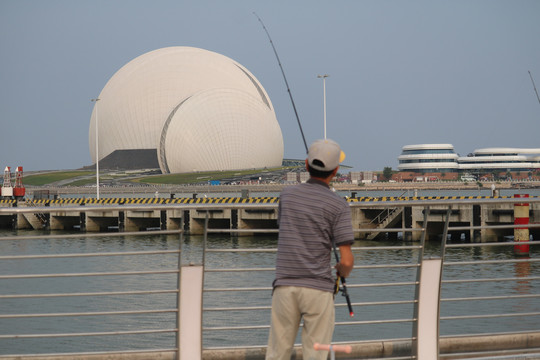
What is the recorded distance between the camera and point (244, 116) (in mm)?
123750

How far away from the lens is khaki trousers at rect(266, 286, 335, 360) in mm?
4574

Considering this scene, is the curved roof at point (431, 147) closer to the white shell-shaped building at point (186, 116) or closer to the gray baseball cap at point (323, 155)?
the white shell-shaped building at point (186, 116)

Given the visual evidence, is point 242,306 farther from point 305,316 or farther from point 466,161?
point 466,161

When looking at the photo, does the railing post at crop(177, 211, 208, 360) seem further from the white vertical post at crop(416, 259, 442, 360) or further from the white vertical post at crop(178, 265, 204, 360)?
the white vertical post at crop(416, 259, 442, 360)

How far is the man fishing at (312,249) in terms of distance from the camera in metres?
4.55

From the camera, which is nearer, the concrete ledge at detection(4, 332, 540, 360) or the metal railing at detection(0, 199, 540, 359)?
the concrete ledge at detection(4, 332, 540, 360)

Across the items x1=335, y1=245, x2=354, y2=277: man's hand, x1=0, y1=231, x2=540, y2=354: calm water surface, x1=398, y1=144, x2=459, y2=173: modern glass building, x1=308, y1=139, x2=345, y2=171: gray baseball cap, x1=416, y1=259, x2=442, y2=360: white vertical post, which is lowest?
x1=0, y1=231, x2=540, y2=354: calm water surface

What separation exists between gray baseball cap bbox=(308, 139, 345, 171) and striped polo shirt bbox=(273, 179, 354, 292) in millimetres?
126

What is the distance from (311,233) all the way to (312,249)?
10 cm

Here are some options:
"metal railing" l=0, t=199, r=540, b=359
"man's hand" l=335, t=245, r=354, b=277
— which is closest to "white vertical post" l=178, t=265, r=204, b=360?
"metal railing" l=0, t=199, r=540, b=359

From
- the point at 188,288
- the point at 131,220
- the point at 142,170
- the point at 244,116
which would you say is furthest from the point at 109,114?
the point at 188,288

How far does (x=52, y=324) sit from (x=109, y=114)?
121712 millimetres

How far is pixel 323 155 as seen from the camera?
4637 millimetres

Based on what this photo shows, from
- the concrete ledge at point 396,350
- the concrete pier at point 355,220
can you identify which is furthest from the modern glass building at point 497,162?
the concrete ledge at point 396,350
